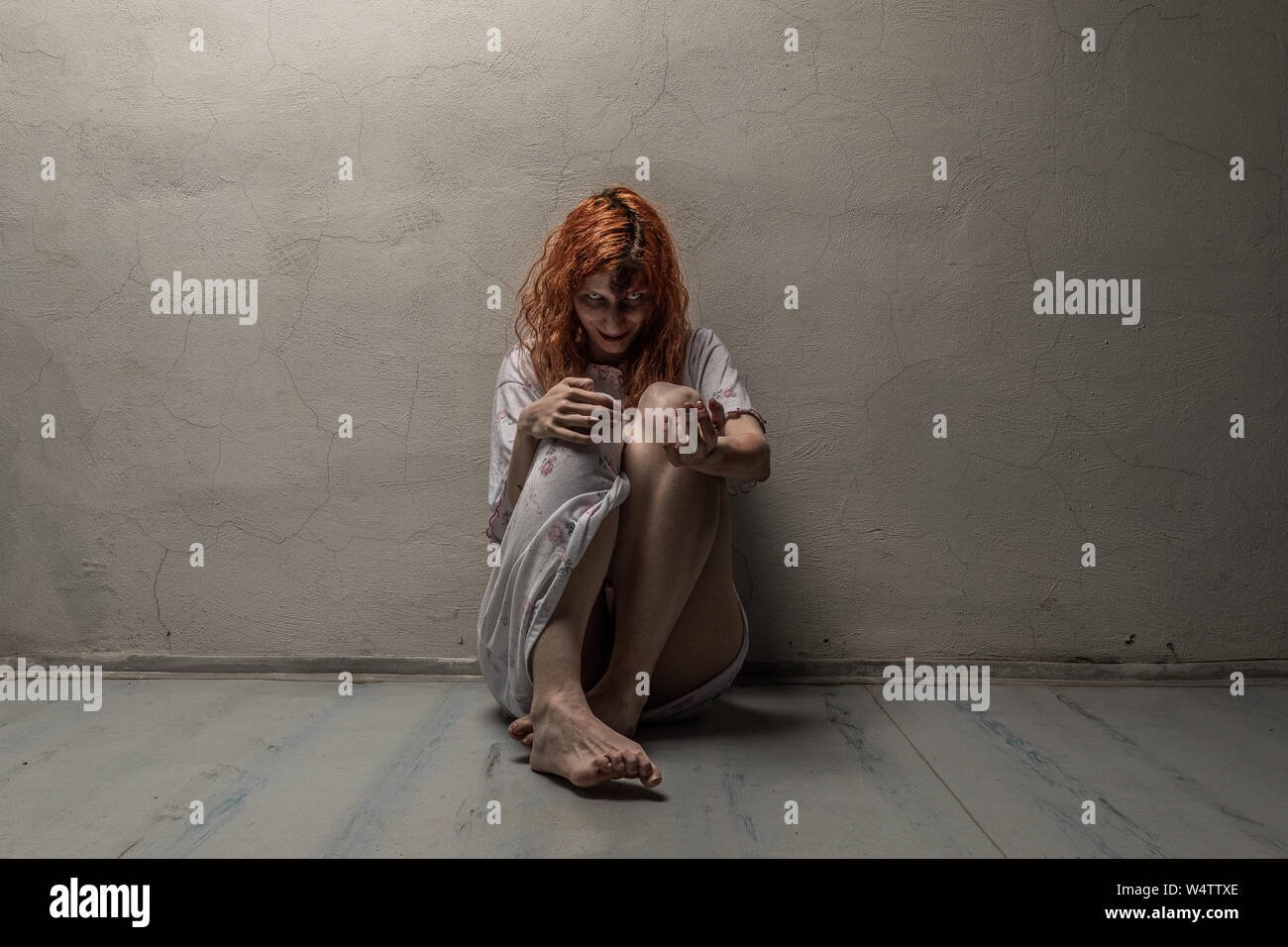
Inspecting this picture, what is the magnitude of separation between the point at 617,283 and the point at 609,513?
0.38 metres

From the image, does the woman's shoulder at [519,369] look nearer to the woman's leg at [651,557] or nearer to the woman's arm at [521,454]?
the woman's arm at [521,454]

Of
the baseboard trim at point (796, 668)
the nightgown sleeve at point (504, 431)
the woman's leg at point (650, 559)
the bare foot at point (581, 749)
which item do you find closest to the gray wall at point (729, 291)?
the baseboard trim at point (796, 668)

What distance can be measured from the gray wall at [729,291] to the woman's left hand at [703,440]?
0.45 m

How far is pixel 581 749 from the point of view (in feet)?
4.19

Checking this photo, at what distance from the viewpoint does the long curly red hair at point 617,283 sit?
1.55 metres

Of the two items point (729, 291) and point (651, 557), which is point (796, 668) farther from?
point (729, 291)

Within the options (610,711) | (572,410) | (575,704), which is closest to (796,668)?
(610,711)

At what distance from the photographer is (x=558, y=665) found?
136 cm

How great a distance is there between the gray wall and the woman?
0.73 ft

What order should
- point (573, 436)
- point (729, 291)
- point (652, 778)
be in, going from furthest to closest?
point (729, 291) < point (573, 436) < point (652, 778)

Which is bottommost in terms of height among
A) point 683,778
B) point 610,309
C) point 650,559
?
point 683,778

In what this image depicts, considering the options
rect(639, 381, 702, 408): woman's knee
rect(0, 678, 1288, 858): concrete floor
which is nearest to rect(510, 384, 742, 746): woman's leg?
rect(639, 381, 702, 408): woman's knee

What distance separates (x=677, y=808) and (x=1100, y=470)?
1073mm

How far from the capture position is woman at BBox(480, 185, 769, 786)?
1.36 metres
